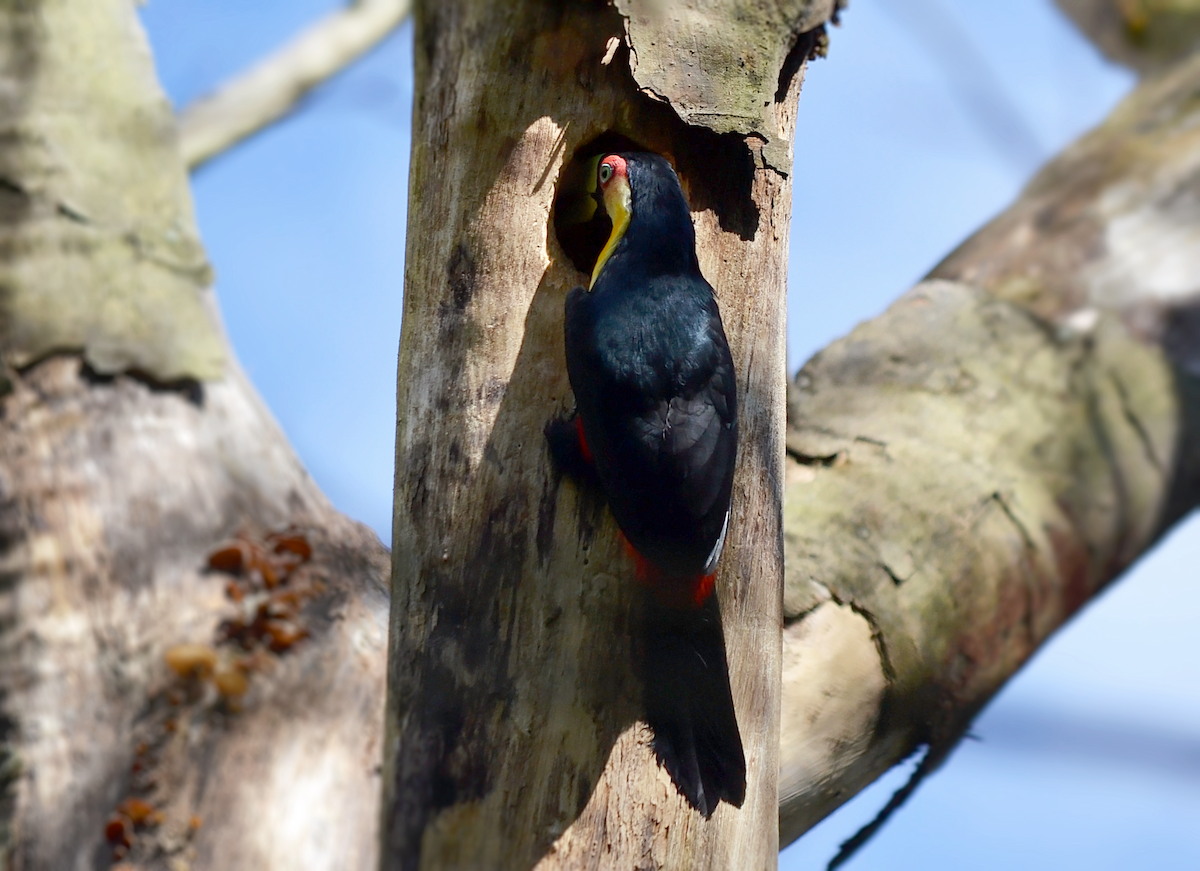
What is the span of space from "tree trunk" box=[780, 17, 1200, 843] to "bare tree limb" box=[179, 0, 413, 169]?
3538 mm

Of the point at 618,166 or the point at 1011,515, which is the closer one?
the point at 618,166

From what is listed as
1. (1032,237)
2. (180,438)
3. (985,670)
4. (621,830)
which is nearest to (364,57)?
(1032,237)

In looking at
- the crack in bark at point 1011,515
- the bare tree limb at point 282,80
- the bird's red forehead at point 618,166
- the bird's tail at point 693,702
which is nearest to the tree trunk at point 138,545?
the bird's tail at point 693,702

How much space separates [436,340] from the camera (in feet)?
6.81

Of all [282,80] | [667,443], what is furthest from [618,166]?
[282,80]

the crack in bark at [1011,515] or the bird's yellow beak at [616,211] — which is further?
the crack in bark at [1011,515]

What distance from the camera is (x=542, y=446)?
77.5 inches

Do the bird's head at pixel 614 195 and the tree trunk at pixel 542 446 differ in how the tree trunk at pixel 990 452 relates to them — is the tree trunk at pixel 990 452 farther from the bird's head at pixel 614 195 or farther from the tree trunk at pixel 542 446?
the bird's head at pixel 614 195

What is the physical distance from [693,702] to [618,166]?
108 centimetres

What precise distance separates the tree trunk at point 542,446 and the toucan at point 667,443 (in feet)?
0.17

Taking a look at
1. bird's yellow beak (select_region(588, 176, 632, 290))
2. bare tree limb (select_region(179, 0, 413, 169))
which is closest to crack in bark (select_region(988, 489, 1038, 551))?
bird's yellow beak (select_region(588, 176, 632, 290))

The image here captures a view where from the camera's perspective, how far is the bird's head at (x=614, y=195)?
2.21 meters

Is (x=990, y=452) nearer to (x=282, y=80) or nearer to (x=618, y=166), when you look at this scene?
(x=618, y=166)

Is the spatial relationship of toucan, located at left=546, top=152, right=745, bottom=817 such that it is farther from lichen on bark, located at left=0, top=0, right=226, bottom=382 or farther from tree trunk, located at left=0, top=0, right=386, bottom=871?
lichen on bark, located at left=0, top=0, right=226, bottom=382
